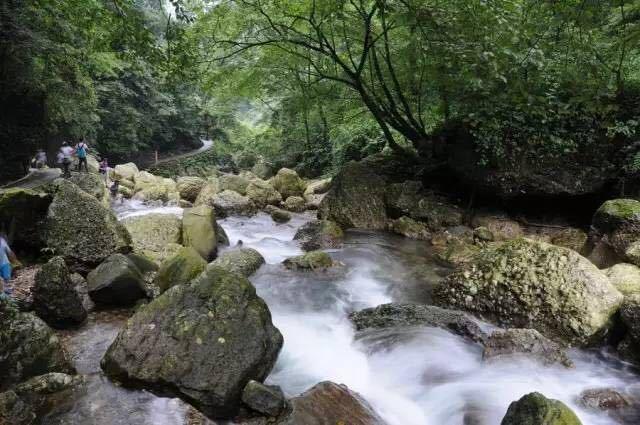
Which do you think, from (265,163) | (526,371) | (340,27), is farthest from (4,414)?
(265,163)

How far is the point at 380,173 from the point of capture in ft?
49.6

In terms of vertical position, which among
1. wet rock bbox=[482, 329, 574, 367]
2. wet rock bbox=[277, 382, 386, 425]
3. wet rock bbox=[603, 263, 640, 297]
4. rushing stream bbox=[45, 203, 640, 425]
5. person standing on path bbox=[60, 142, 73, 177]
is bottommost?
rushing stream bbox=[45, 203, 640, 425]

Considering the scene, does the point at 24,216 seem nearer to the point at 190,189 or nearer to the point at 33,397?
the point at 33,397

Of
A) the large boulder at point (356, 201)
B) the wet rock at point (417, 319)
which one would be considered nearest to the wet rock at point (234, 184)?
the large boulder at point (356, 201)

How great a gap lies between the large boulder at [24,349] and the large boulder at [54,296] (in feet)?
3.43

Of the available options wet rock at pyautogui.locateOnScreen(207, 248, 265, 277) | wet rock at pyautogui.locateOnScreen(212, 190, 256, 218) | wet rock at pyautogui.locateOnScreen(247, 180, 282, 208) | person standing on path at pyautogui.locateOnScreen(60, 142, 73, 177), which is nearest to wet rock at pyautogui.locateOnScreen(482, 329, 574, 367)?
wet rock at pyautogui.locateOnScreen(207, 248, 265, 277)

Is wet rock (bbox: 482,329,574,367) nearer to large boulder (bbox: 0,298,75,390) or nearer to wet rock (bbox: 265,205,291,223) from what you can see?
large boulder (bbox: 0,298,75,390)

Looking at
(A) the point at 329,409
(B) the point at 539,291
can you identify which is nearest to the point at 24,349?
(A) the point at 329,409

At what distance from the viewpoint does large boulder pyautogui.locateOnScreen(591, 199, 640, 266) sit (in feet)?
26.8

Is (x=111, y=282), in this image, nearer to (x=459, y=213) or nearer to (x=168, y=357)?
(x=168, y=357)

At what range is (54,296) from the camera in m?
5.85

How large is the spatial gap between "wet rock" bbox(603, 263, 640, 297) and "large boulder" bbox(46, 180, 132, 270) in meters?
8.75

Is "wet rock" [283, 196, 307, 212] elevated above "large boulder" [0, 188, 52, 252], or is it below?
below

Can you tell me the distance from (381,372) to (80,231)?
5.84 meters
